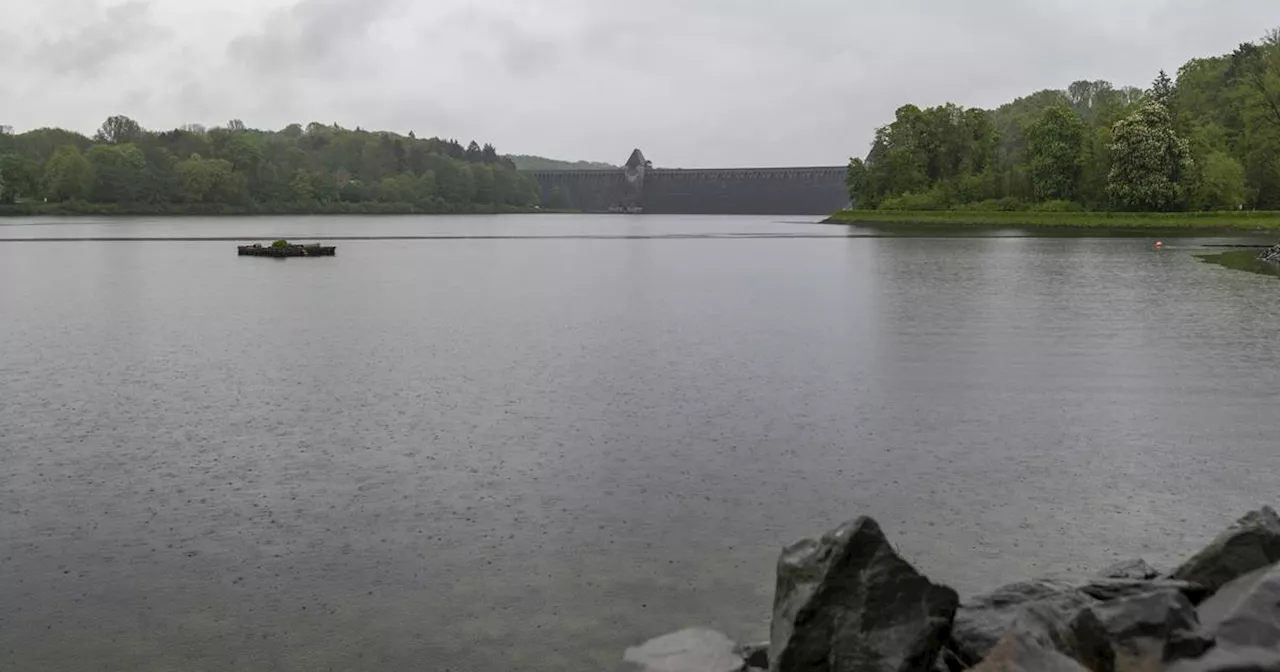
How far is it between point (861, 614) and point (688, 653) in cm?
→ 163

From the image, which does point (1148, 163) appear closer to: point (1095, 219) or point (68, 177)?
point (1095, 219)

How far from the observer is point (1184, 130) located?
11662 centimetres

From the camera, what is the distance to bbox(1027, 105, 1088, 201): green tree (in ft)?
393

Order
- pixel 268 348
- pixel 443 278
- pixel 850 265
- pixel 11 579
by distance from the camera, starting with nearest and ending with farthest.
→ pixel 11 579 → pixel 268 348 → pixel 443 278 → pixel 850 265

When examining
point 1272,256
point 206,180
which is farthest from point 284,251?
point 206,180

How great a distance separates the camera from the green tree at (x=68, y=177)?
171 meters

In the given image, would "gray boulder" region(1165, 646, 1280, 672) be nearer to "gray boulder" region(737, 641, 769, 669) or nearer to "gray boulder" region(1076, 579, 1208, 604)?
"gray boulder" region(1076, 579, 1208, 604)

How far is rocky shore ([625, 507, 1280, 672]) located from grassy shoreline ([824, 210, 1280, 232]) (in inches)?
4083

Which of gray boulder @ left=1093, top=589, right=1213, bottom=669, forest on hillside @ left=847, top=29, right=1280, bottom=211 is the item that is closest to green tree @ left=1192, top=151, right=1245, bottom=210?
forest on hillside @ left=847, top=29, right=1280, bottom=211

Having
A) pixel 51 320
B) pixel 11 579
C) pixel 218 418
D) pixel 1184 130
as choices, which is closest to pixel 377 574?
pixel 11 579

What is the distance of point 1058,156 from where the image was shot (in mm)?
119500

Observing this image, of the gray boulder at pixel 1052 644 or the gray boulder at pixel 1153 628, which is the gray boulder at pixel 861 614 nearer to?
the gray boulder at pixel 1052 644

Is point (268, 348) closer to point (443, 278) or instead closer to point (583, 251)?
point (443, 278)

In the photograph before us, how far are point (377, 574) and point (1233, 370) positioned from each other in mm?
18124
